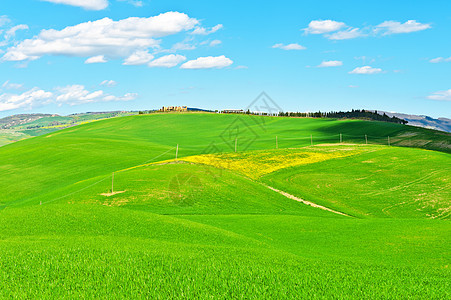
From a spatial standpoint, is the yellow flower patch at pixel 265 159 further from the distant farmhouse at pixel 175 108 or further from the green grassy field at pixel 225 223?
the distant farmhouse at pixel 175 108

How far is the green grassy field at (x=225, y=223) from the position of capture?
865 centimetres

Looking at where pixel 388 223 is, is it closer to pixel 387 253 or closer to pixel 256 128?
pixel 387 253

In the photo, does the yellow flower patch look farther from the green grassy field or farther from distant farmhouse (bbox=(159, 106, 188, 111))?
distant farmhouse (bbox=(159, 106, 188, 111))

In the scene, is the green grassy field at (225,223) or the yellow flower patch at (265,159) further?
the yellow flower patch at (265,159)

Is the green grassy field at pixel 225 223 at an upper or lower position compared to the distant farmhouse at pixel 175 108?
lower

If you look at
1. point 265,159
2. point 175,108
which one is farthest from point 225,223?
point 175,108

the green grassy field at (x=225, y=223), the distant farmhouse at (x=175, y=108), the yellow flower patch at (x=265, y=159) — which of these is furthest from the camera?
the distant farmhouse at (x=175, y=108)

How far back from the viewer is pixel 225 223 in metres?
24.8

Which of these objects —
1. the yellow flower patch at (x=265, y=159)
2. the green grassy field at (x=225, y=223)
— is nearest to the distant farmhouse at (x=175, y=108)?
the green grassy field at (x=225, y=223)

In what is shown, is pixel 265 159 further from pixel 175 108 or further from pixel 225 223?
pixel 175 108

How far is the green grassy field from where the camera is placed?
8.65 m

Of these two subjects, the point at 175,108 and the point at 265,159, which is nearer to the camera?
the point at 265,159

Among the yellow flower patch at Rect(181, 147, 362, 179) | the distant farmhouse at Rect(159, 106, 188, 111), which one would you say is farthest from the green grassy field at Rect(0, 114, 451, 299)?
the distant farmhouse at Rect(159, 106, 188, 111)

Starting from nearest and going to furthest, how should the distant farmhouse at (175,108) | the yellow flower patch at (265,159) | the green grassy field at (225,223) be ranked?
the green grassy field at (225,223)
the yellow flower patch at (265,159)
the distant farmhouse at (175,108)
